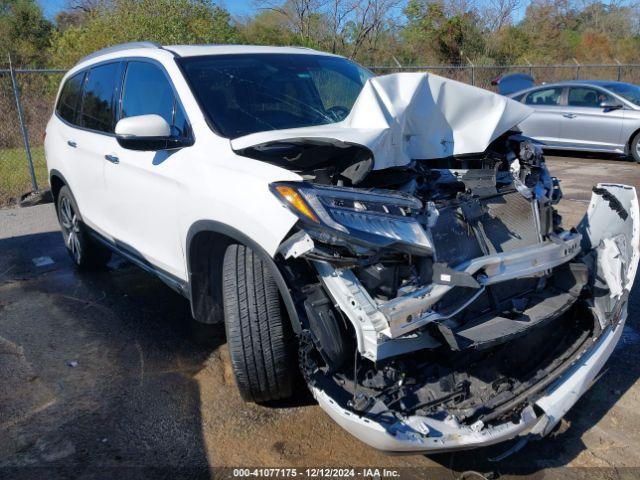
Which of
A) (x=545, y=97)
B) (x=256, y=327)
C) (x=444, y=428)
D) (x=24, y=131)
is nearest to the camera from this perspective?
(x=444, y=428)

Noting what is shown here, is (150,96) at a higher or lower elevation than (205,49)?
lower

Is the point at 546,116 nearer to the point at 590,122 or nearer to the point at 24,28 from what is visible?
the point at 590,122

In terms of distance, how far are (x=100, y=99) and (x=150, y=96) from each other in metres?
0.99

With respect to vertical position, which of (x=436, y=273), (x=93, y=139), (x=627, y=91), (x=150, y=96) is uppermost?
(x=150, y=96)

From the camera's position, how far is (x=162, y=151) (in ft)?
11.7

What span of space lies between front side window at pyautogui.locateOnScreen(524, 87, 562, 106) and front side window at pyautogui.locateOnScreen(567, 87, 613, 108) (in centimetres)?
26

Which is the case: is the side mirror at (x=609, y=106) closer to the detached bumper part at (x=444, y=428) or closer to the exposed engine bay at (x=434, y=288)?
the exposed engine bay at (x=434, y=288)

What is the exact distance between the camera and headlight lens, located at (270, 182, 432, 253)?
2.41 meters

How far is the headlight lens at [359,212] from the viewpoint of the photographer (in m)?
2.41


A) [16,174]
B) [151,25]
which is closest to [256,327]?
[16,174]

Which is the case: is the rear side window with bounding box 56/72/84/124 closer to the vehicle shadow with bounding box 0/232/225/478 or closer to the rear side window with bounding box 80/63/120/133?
the rear side window with bounding box 80/63/120/133

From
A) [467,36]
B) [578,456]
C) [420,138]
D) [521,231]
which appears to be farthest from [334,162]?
[467,36]

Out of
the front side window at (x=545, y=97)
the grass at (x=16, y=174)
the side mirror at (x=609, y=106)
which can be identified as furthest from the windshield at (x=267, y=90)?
the front side window at (x=545, y=97)

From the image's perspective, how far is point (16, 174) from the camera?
10297mm
